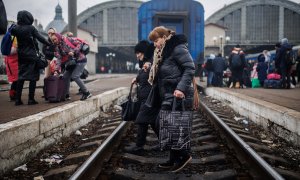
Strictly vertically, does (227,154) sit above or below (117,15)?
below

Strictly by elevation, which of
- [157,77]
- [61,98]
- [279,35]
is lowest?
[61,98]

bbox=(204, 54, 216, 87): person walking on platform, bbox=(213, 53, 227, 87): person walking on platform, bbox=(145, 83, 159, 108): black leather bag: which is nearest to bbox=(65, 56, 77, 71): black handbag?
bbox=(145, 83, 159, 108): black leather bag

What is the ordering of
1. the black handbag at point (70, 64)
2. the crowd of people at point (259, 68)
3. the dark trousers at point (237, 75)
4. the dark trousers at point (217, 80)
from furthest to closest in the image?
the dark trousers at point (217, 80), the dark trousers at point (237, 75), the crowd of people at point (259, 68), the black handbag at point (70, 64)

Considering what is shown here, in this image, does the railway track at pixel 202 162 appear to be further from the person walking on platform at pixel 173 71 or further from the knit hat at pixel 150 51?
the knit hat at pixel 150 51

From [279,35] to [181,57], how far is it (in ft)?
205

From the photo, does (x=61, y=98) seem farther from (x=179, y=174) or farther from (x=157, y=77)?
(x=179, y=174)

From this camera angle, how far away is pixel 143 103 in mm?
4379

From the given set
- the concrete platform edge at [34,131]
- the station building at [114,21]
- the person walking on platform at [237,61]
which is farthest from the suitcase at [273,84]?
the station building at [114,21]

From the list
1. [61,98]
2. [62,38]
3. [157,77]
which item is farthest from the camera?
[61,98]

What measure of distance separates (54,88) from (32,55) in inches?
40.5

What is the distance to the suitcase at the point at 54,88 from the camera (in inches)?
271

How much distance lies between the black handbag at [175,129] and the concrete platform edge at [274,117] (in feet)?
6.68

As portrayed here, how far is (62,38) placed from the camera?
693cm

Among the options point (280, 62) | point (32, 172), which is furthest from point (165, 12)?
point (32, 172)
